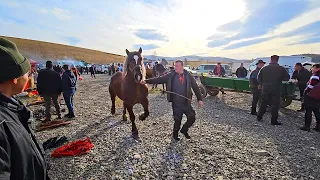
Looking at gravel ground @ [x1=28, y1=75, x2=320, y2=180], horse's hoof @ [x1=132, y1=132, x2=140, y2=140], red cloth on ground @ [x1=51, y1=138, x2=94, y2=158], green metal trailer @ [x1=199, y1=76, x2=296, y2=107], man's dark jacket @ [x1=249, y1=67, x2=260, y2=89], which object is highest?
man's dark jacket @ [x1=249, y1=67, x2=260, y2=89]

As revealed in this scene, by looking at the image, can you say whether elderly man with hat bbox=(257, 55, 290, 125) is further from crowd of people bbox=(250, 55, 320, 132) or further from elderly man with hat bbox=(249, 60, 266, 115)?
elderly man with hat bbox=(249, 60, 266, 115)

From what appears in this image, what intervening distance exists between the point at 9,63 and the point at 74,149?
376cm

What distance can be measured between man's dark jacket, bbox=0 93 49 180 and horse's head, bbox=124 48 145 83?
3869 mm

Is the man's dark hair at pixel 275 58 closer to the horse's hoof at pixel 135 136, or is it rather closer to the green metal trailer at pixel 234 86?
the green metal trailer at pixel 234 86

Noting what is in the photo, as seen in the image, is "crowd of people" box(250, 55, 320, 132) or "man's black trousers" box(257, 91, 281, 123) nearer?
"crowd of people" box(250, 55, 320, 132)

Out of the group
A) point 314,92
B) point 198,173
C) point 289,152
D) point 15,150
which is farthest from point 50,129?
point 314,92

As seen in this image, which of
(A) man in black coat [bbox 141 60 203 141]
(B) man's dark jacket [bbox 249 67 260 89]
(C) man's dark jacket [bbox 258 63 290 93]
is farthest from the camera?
(B) man's dark jacket [bbox 249 67 260 89]

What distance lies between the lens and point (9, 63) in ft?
4.65

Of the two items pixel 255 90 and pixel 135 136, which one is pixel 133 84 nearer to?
pixel 135 136

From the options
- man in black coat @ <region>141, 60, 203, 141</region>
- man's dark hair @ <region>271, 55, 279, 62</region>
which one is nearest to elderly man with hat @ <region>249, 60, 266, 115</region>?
man's dark hair @ <region>271, 55, 279, 62</region>

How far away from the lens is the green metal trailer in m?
8.35

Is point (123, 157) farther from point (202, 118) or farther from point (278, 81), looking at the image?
point (278, 81)

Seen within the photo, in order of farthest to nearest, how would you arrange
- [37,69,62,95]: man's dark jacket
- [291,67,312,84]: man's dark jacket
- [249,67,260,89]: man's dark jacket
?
1. [291,67,312,84]: man's dark jacket
2. [249,67,260,89]: man's dark jacket
3. [37,69,62,95]: man's dark jacket

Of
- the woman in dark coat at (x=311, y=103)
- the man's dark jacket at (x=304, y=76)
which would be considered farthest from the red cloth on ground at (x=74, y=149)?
the man's dark jacket at (x=304, y=76)
